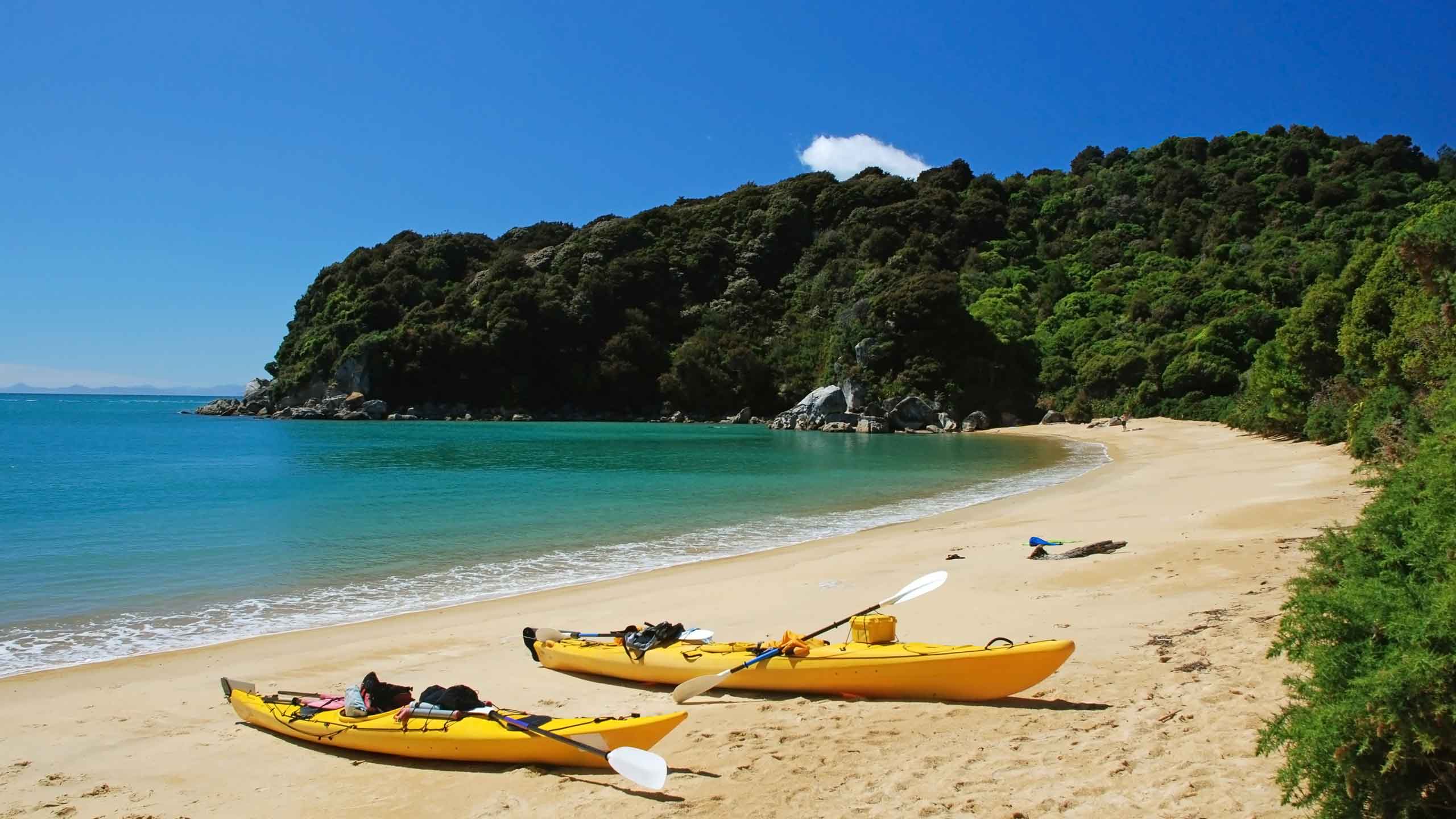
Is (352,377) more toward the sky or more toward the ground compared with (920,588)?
more toward the sky

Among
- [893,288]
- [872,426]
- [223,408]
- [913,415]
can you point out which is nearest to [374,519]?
[872,426]

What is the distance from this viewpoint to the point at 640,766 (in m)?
4.83

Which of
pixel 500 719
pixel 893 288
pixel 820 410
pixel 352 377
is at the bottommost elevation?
pixel 500 719

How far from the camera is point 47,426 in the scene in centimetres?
6294

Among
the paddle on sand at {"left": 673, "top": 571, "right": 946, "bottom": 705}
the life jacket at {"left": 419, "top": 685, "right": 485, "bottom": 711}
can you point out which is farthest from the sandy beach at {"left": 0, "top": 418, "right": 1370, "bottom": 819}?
the life jacket at {"left": 419, "top": 685, "right": 485, "bottom": 711}

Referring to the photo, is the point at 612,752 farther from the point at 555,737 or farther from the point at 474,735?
the point at 474,735

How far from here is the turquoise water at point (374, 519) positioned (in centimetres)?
1048

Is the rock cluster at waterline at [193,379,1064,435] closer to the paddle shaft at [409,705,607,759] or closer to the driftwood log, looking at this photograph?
the driftwood log

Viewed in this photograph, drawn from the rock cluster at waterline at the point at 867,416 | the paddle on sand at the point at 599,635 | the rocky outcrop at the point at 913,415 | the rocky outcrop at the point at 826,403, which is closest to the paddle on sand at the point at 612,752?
the paddle on sand at the point at 599,635

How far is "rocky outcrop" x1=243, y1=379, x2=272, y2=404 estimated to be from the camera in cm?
8875

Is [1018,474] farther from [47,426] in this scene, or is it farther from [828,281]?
[47,426]

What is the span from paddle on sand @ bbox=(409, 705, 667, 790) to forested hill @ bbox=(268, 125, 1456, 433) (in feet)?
179

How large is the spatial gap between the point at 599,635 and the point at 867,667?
276cm

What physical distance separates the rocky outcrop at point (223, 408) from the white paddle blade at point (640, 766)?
98363mm
